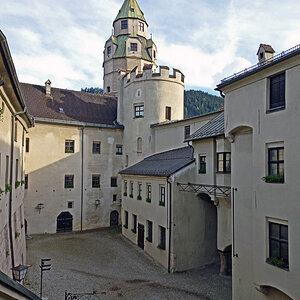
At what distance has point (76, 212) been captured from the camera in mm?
31859


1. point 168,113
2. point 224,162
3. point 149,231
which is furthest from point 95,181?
point 224,162

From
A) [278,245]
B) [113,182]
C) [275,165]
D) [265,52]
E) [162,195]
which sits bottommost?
[278,245]

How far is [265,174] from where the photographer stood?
12.6 meters

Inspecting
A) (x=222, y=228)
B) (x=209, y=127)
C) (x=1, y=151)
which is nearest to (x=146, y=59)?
(x=209, y=127)

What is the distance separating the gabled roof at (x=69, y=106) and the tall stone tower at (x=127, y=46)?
694 cm

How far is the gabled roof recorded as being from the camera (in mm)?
31797

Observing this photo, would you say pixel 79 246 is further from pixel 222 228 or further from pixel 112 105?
pixel 112 105

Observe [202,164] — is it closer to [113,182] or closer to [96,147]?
[113,182]

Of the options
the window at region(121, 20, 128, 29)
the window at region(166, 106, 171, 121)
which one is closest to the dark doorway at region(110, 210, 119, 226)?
the window at region(166, 106, 171, 121)

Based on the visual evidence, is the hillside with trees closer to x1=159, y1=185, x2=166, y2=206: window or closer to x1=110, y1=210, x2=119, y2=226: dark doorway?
x1=110, y1=210, x2=119, y2=226: dark doorway

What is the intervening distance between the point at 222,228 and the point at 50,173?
1923 cm

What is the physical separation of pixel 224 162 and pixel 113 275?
34.3 feet

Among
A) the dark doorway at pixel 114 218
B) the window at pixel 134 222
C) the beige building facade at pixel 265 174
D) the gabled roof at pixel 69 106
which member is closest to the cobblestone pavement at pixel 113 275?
the window at pixel 134 222

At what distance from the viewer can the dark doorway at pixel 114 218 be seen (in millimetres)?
33878
